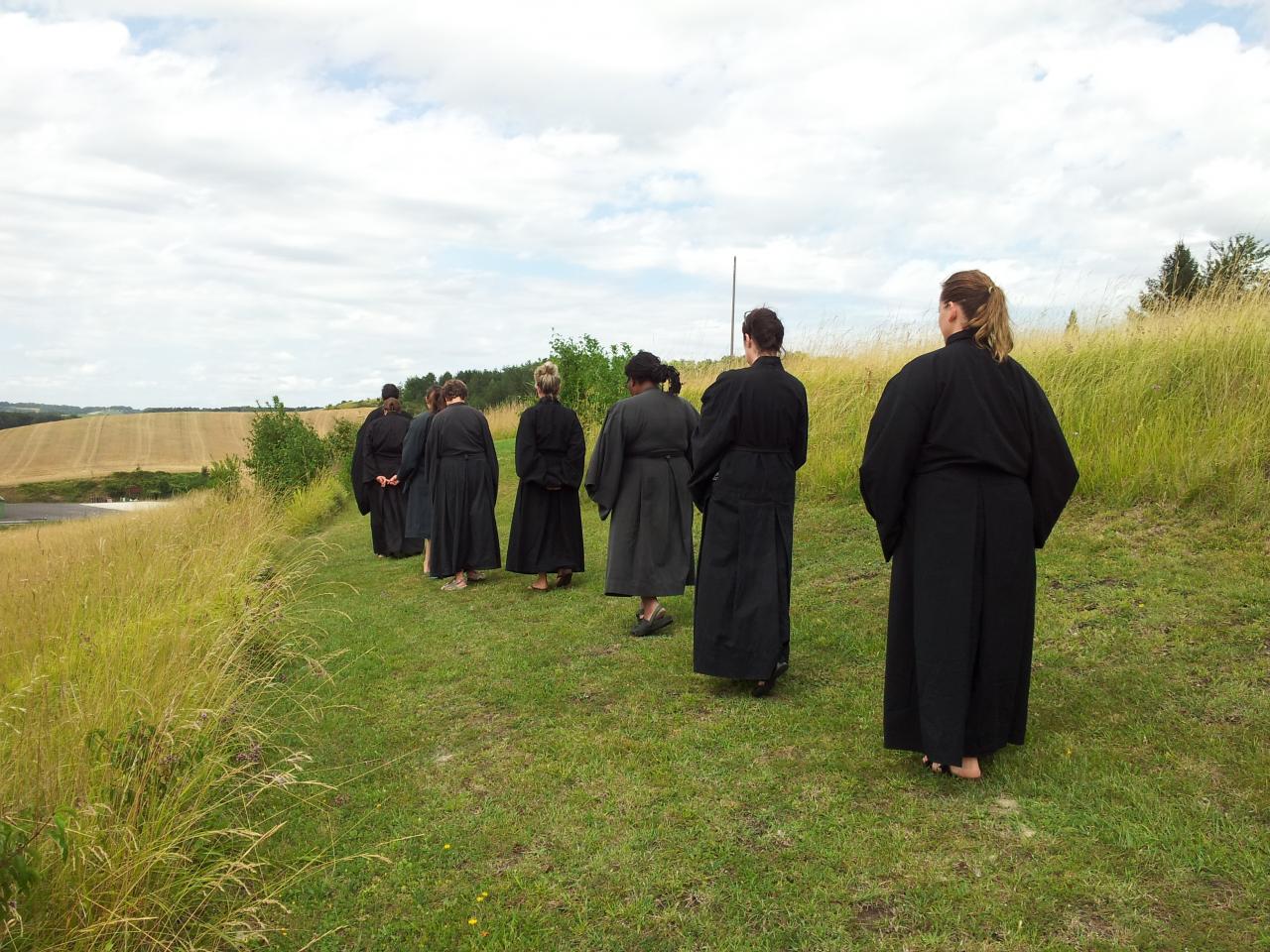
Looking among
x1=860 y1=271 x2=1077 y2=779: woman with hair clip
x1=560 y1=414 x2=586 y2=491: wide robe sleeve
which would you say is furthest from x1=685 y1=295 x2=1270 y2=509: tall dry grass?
x1=860 y1=271 x2=1077 y2=779: woman with hair clip

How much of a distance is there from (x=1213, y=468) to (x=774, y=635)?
4932 millimetres

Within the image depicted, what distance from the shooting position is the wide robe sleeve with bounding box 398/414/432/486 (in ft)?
36.1

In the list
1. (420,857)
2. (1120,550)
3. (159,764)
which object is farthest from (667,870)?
(1120,550)

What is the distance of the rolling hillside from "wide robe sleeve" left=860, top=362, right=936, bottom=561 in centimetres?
6029

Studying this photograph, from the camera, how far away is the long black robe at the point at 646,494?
751 centimetres

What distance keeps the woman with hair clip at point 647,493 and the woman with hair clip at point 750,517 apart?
1815 millimetres

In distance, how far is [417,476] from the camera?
11336 mm

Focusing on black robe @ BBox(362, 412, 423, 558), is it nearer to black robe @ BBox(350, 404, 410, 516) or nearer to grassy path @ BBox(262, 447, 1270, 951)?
black robe @ BBox(350, 404, 410, 516)

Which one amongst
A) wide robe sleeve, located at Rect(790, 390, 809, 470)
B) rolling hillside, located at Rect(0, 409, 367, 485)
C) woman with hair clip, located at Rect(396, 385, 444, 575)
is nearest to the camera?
wide robe sleeve, located at Rect(790, 390, 809, 470)

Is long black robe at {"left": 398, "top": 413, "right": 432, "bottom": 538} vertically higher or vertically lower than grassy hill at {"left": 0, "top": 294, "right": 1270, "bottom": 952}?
higher

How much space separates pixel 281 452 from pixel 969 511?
2276cm

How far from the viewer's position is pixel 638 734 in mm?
5219

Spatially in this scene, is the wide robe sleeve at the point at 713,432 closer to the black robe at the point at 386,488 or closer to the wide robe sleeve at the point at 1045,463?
the wide robe sleeve at the point at 1045,463

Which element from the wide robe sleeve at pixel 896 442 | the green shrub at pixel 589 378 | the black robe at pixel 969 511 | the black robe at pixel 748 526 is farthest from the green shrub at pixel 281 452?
the black robe at pixel 969 511
